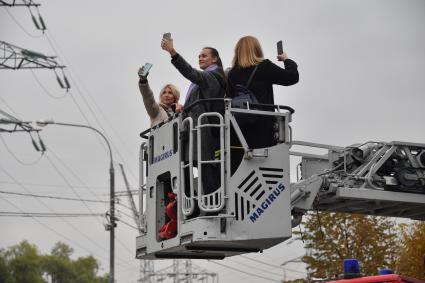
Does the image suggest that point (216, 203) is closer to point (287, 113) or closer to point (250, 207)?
point (250, 207)

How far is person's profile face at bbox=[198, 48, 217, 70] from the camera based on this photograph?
32.6 feet

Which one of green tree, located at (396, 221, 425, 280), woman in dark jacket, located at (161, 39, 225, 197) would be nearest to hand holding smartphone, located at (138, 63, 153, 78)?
woman in dark jacket, located at (161, 39, 225, 197)

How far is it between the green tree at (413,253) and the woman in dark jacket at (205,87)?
45.2 ft

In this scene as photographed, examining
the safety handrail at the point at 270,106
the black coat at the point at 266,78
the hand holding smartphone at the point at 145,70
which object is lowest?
the safety handrail at the point at 270,106

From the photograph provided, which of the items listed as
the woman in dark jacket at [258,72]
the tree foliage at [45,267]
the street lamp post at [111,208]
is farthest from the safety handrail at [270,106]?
the tree foliage at [45,267]

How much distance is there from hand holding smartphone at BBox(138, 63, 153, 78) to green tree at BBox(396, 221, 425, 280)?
13.7 metres

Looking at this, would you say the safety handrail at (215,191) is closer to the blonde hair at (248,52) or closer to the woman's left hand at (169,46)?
the woman's left hand at (169,46)

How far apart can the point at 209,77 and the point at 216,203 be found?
144cm

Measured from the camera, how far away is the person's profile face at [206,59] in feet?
32.6

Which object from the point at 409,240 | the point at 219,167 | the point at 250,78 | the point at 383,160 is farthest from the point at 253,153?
the point at 409,240

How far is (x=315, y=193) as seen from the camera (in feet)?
32.4

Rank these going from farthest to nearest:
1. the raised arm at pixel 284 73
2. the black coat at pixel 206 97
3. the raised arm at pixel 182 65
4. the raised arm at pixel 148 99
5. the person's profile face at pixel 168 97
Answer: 1. the person's profile face at pixel 168 97
2. the raised arm at pixel 148 99
3. the raised arm at pixel 284 73
4. the raised arm at pixel 182 65
5. the black coat at pixel 206 97

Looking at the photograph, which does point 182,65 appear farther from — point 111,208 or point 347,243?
point 111,208

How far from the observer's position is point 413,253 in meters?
24.7
